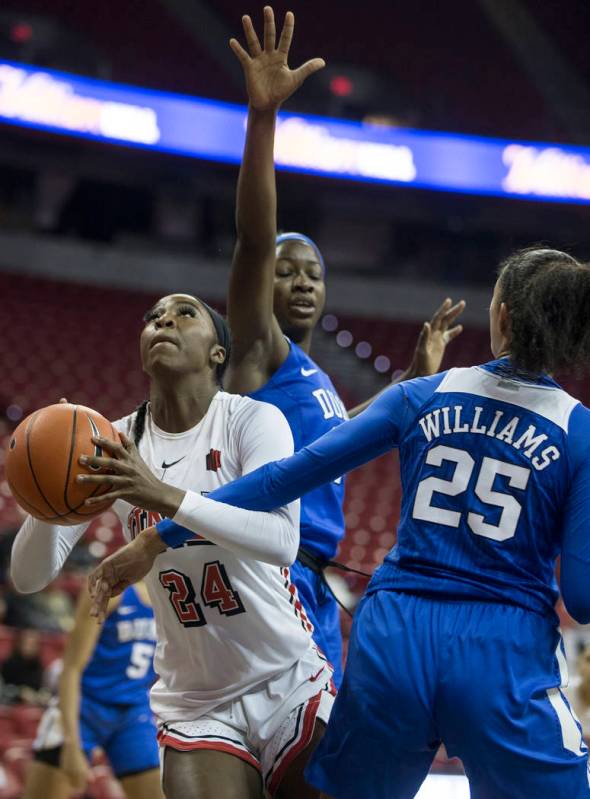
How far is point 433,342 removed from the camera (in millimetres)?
4270

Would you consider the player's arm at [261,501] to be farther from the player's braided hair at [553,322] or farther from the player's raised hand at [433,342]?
the player's raised hand at [433,342]

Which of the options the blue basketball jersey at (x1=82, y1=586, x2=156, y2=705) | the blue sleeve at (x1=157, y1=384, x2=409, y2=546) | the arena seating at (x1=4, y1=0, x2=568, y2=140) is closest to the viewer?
the blue sleeve at (x1=157, y1=384, x2=409, y2=546)

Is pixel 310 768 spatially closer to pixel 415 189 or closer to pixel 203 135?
pixel 203 135

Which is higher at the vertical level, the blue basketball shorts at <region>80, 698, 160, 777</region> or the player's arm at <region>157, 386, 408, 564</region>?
the player's arm at <region>157, 386, 408, 564</region>

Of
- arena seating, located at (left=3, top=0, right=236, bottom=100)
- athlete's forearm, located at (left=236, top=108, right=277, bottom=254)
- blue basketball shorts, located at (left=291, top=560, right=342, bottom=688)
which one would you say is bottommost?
blue basketball shorts, located at (left=291, top=560, right=342, bottom=688)

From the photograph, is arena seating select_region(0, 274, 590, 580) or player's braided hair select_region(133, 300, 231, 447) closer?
player's braided hair select_region(133, 300, 231, 447)

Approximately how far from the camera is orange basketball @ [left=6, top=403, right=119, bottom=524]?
2562 mm

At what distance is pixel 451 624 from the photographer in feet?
7.58

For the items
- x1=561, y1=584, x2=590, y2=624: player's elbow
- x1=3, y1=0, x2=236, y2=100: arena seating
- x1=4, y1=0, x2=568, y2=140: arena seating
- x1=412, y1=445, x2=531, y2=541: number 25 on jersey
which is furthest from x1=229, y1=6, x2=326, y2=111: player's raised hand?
x1=3, y1=0, x2=236, y2=100: arena seating

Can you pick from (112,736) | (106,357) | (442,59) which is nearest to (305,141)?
(106,357)

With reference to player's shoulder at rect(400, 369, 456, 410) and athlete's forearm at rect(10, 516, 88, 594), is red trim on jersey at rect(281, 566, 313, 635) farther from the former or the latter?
player's shoulder at rect(400, 369, 456, 410)

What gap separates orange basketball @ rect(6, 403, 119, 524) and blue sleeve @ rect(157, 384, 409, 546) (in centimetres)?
33

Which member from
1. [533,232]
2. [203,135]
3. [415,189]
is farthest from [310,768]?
[533,232]

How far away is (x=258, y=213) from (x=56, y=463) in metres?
1.12
